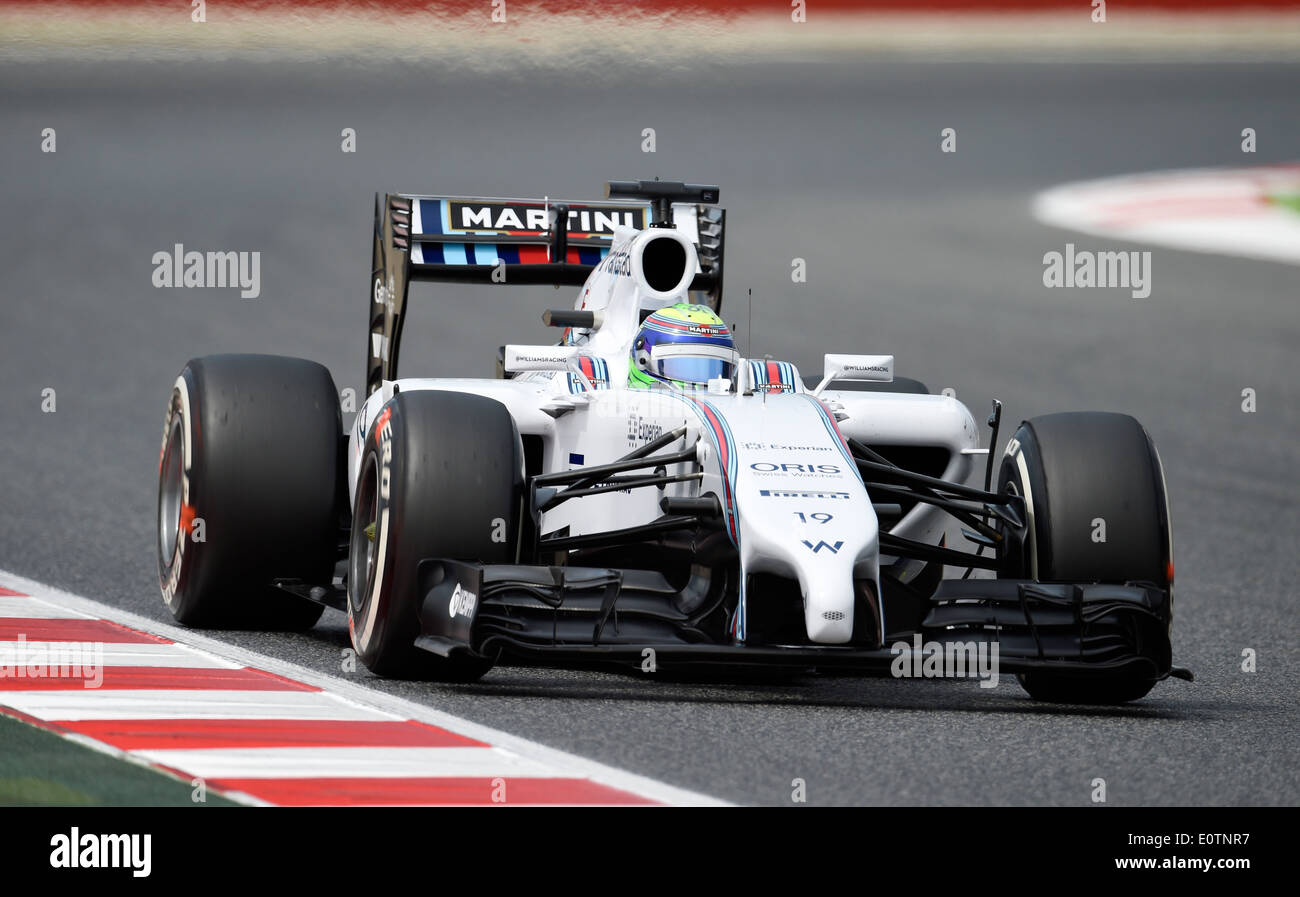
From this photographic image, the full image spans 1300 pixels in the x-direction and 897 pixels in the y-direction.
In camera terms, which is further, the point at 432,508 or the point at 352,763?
the point at 432,508

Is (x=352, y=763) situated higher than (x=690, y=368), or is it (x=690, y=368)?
(x=690, y=368)

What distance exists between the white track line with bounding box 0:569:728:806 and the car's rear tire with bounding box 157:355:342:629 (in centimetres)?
27

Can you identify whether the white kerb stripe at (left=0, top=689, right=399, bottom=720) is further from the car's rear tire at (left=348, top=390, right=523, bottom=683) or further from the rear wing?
the rear wing

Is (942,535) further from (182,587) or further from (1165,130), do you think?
(1165,130)

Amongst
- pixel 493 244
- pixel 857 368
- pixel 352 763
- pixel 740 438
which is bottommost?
pixel 352 763

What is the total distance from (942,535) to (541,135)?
24132mm

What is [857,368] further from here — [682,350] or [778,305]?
[778,305]

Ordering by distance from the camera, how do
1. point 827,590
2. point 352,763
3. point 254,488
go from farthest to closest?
point 254,488 → point 827,590 → point 352,763

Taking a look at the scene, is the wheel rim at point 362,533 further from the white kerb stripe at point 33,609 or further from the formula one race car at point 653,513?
the white kerb stripe at point 33,609

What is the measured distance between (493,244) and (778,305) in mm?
12247

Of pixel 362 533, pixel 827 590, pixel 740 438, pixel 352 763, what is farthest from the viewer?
pixel 362 533

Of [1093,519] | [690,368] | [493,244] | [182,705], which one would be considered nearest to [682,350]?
[690,368]

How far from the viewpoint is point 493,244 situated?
34.8 feet

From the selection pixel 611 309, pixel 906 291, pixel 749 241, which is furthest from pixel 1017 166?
pixel 611 309
